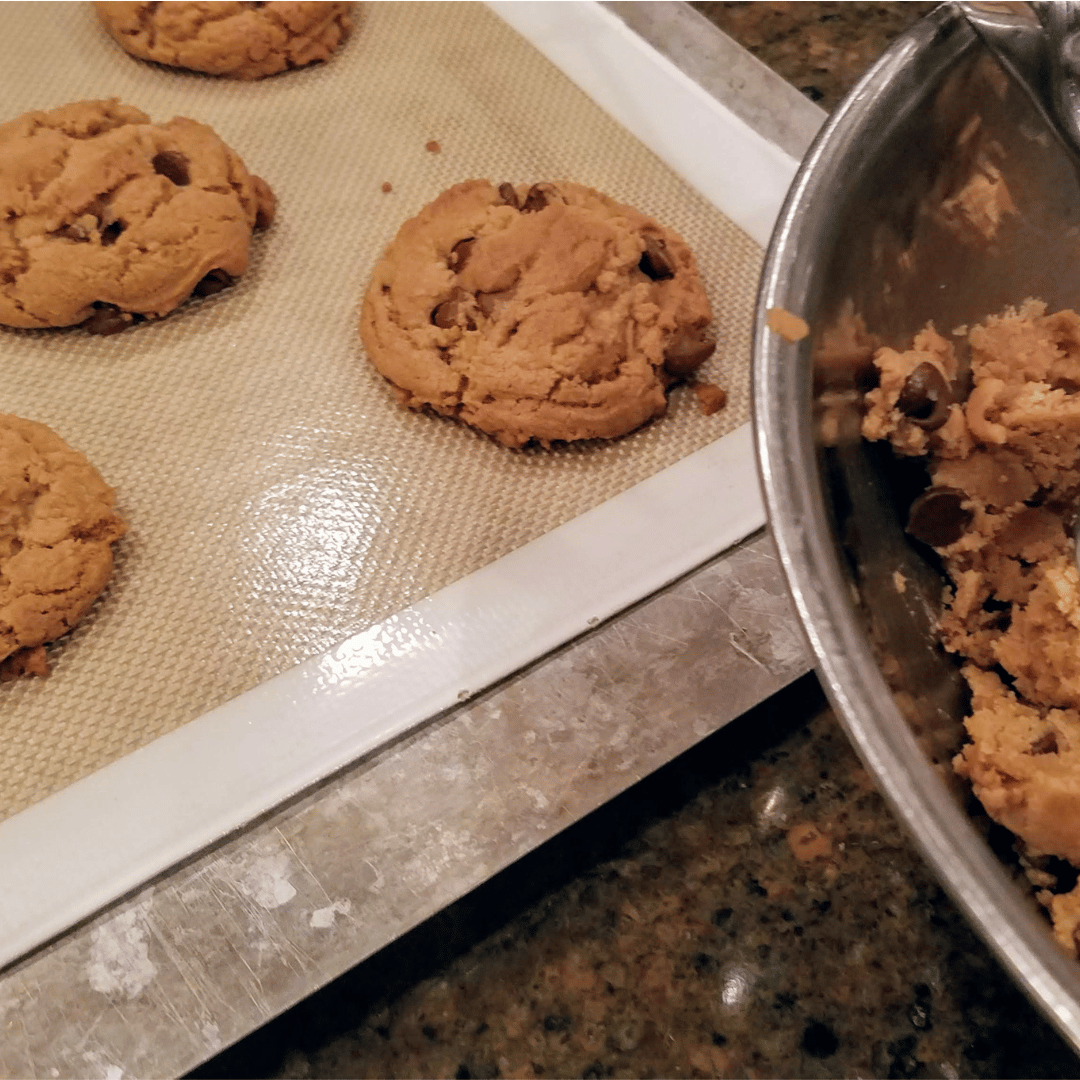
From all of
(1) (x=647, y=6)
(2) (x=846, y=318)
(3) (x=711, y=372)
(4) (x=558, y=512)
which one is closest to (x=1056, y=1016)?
(2) (x=846, y=318)

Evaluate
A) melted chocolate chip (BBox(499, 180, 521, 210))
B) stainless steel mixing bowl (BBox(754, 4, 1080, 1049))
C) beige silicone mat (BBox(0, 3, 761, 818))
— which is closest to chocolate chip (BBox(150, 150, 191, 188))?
beige silicone mat (BBox(0, 3, 761, 818))

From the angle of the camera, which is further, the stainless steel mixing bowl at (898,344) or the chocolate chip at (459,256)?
the chocolate chip at (459,256)

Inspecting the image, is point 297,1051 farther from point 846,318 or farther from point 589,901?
point 846,318

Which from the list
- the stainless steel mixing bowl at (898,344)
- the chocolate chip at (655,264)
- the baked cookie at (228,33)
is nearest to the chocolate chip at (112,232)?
the baked cookie at (228,33)

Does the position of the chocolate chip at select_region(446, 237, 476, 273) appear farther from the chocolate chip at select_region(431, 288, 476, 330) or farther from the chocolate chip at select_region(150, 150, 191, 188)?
the chocolate chip at select_region(150, 150, 191, 188)

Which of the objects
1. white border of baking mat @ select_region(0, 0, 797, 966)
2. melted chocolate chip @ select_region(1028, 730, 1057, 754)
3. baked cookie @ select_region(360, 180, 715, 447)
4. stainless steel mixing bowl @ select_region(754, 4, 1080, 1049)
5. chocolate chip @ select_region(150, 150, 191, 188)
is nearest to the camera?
stainless steel mixing bowl @ select_region(754, 4, 1080, 1049)

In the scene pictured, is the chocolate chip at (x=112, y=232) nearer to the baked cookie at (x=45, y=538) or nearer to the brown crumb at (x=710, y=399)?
the baked cookie at (x=45, y=538)
